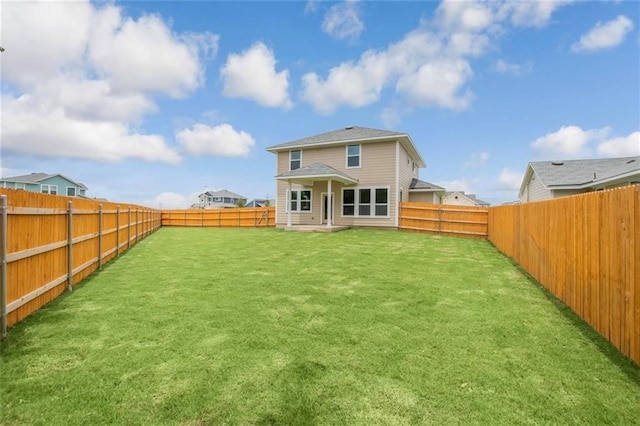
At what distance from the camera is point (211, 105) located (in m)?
19.9

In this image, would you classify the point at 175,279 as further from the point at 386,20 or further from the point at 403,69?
the point at 403,69

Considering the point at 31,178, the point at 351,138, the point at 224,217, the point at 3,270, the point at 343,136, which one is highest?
the point at 343,136

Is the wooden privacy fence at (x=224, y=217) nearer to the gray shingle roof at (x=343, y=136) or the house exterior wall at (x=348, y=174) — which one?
the house exterior wall at (x=348, y=174)

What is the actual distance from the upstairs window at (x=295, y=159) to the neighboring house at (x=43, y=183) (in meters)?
24.5

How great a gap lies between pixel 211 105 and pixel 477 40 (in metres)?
14.8

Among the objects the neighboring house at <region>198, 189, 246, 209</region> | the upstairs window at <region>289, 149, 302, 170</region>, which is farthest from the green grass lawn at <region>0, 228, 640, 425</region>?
the neighboring house at <region>198, 189, 246, 209</region>

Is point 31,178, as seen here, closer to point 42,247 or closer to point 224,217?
point 224,217

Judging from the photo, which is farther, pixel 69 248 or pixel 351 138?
pixel 351 138

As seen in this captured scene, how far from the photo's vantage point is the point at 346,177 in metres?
16.4

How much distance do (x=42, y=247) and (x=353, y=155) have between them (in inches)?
587

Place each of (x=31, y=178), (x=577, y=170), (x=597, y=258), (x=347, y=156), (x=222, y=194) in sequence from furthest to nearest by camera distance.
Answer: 1. (x=222, y=194)
2. (x=31, y=178)
3. (x=347, y=156)
4. (x=577, y=170)
5. (x=597, y=258)

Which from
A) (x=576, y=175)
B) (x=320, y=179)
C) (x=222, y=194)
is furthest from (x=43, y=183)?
(x=576, y=175)

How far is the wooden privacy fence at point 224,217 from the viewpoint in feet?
69.9

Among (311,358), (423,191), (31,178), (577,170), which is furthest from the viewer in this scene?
(31,178)
